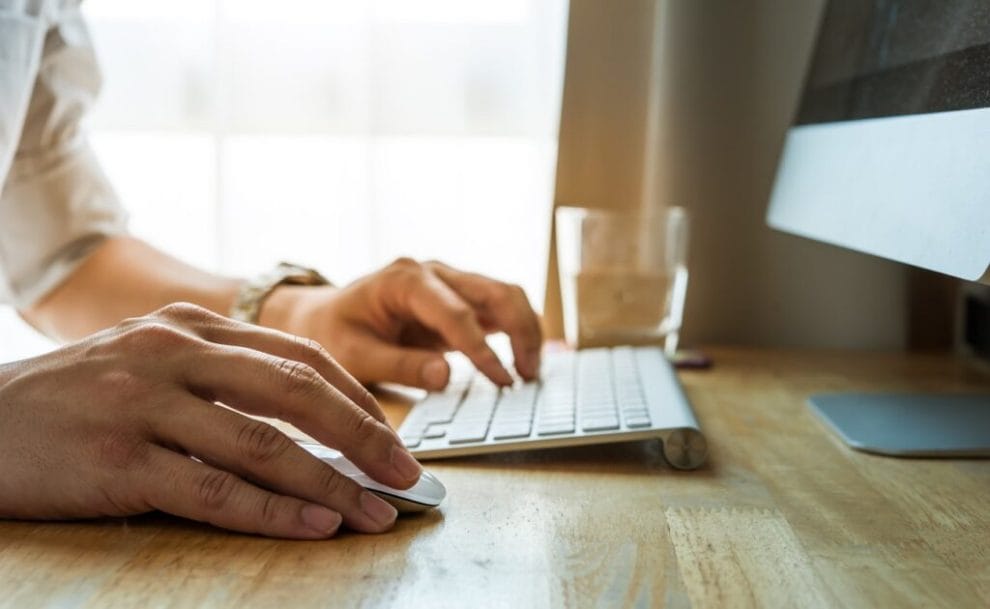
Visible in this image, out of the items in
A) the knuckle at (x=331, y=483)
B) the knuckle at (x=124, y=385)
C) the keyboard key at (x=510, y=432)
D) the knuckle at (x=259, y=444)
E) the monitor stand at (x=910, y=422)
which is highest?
the knuckle at (x=124, y=385)

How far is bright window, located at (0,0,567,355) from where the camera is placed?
1418 millimetres

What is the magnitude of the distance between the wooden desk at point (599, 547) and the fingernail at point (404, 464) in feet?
0.09

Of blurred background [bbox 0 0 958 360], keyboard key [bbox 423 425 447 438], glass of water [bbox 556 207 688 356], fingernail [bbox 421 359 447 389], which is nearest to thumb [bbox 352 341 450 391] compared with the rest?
fingernail [bbox 421 359 447 389]

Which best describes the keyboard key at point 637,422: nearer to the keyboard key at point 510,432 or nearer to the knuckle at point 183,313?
the keyboard key at point 510,432

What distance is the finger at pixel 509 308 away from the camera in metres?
0.97

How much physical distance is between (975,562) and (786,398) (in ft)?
1.42

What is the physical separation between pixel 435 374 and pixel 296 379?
34cm

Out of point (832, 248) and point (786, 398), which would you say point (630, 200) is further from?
point (786, 398)

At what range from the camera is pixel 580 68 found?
1.30 metres

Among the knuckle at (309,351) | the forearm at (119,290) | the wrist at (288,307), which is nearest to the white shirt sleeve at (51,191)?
the forearm at (119,290)

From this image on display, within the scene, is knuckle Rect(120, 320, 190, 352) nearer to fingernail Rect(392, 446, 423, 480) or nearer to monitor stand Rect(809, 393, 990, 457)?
fingernail Rect(392, 446, 423, 480)

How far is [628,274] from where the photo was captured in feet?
3.86

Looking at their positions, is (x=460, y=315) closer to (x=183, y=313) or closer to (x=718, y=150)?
(x=183, y=313)

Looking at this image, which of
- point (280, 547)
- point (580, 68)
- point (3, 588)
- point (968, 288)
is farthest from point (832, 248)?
point (3, 588)
